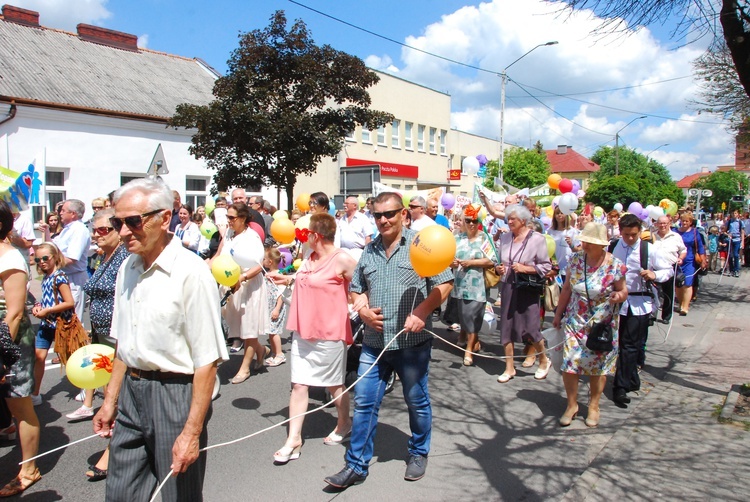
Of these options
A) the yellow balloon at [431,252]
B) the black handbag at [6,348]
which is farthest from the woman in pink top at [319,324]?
the black handbag at [6,348]

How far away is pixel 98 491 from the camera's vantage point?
12.2ft

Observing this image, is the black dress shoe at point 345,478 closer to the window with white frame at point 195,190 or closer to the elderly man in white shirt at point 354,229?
the elderly man in white shirt at point 354,229

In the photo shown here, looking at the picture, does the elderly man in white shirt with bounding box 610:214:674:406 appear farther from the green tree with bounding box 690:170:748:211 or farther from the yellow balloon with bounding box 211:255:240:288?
the green tree with bounding box 690:170:748:211

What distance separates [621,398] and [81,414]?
504 cm

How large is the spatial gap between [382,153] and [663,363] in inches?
1102

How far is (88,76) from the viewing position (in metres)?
20.4

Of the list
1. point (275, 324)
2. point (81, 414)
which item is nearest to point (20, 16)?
point (275, 324)

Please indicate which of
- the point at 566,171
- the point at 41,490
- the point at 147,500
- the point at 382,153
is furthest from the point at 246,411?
the point at 566,171

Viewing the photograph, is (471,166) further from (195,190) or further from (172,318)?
(195,190)

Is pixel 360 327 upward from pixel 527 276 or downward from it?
downward

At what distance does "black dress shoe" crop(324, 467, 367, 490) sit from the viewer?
3.70 meters

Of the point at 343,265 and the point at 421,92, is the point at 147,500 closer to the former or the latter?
the point at 343,265

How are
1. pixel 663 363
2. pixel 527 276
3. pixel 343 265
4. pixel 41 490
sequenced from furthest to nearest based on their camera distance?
pixel 663 363
pixel 527 276
pixel 343 265
pixel 41 490

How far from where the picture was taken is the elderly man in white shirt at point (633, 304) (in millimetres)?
5480
